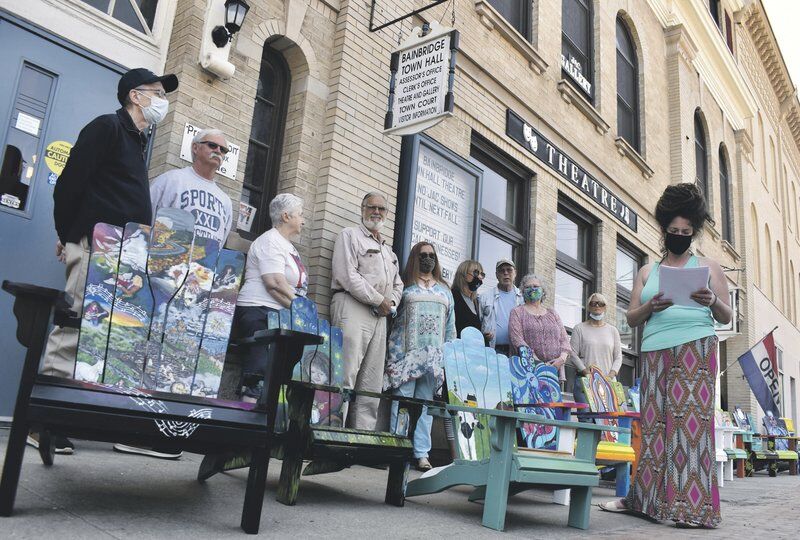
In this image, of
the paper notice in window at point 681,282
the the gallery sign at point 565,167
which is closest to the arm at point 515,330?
the paper notice in window at point 681,282

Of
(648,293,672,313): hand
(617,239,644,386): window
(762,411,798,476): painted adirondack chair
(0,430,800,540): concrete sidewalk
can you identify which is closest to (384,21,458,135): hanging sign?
(648,293,672,313): hand

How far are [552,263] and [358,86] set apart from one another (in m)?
4.36

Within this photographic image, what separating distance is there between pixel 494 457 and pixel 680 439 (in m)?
1.24

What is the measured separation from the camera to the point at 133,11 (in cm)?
503

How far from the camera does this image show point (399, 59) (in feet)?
21.2

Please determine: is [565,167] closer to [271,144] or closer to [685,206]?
[271,144]

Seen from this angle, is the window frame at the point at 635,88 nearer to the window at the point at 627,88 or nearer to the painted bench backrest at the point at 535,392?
the window at the point at 627,88

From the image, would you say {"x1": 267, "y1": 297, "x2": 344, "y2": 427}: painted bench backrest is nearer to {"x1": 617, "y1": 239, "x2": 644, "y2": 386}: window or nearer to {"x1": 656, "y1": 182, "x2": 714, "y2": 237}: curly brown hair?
{"x1": 656, "y1": 182, "x2": 714, "y2": 237}: curly brown hair

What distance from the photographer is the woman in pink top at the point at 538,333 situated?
6449mm

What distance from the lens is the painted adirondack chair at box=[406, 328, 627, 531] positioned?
3.31 m

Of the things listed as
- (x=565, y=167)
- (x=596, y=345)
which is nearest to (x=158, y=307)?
(x=596, y=345)

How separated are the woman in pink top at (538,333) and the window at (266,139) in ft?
8.74

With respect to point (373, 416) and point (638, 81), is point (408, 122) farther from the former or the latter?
point (638, 81)

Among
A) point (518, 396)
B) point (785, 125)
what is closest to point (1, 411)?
point (518, 396)
